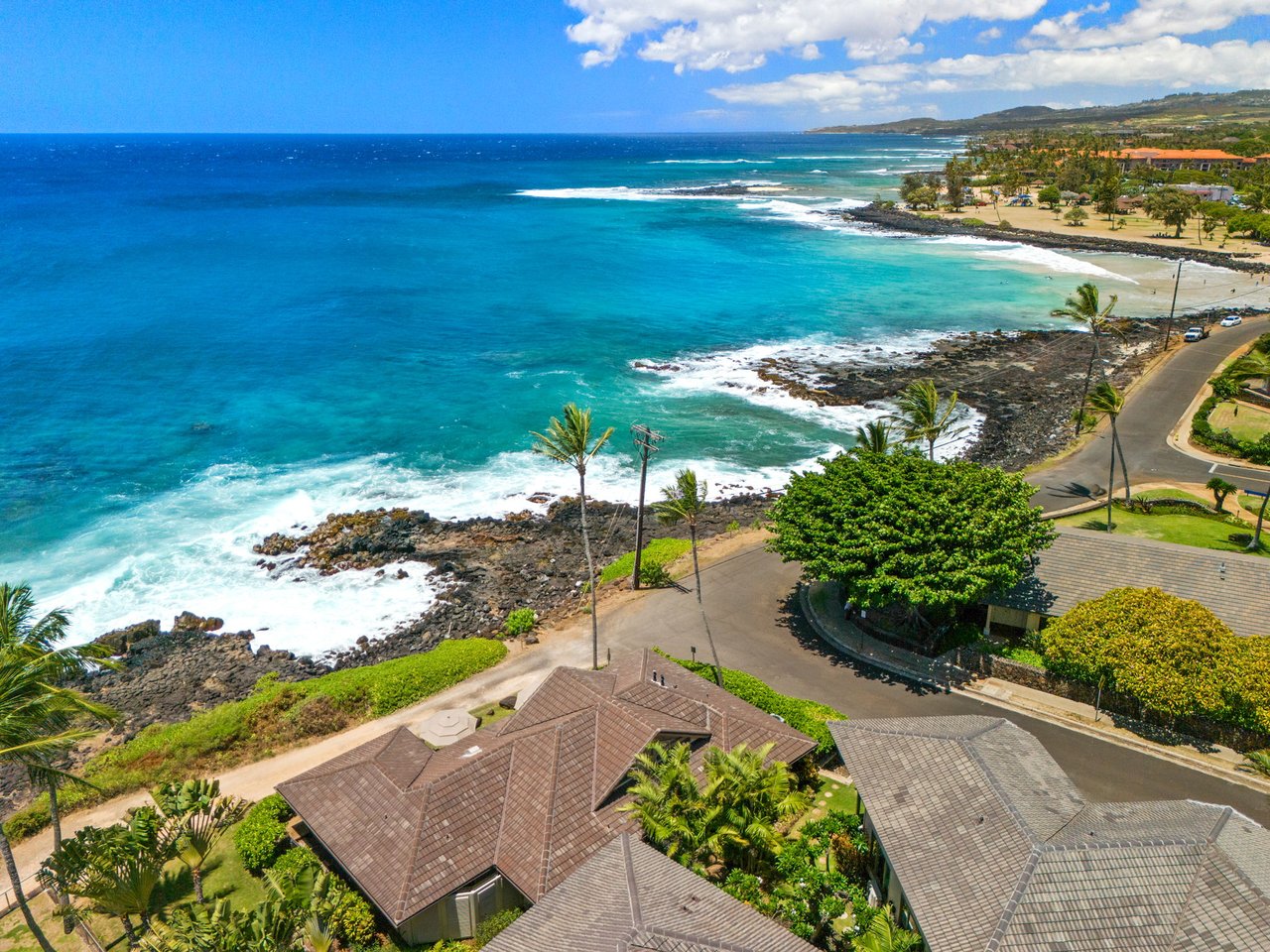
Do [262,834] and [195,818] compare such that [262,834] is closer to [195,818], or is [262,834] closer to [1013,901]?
[195,818]

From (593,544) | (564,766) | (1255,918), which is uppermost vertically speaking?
(1255,918)

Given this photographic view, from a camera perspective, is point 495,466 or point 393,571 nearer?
point 393,571

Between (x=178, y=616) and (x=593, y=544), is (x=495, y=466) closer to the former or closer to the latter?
(x=593, y=544)

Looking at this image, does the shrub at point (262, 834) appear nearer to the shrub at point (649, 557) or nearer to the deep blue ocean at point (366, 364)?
the deep blue ocean at point (366, 364)

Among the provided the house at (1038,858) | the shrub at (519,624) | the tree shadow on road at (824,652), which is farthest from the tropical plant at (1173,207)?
the house at (1038,858)

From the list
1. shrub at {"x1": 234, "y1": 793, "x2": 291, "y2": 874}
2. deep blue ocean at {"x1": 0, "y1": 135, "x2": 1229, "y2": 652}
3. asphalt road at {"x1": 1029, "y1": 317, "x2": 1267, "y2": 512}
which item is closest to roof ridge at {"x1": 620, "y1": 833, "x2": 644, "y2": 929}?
shrub at {"x1": 234, "y1": 793, "x2": 291, "y2": 874}

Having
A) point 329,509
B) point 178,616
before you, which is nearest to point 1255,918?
point 178,616

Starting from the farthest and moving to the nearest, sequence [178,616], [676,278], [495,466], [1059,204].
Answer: [1059,204] → [676,278] → [495,466] → [178,616]

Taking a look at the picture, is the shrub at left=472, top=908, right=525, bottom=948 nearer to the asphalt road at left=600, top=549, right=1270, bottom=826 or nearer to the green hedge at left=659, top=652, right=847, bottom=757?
the green hedge at left=659, top=652, right=847, bottom=757
